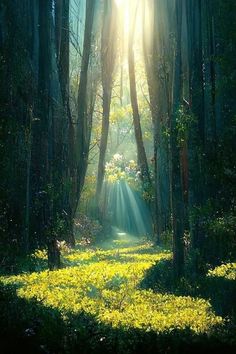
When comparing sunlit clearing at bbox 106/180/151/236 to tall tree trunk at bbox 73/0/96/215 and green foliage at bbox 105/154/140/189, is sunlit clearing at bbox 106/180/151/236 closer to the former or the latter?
green foliage at bbox 105/154/140/189

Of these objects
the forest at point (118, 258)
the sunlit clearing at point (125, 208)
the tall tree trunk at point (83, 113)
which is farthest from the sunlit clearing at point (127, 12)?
the sunlit clearing at point (125, 208)

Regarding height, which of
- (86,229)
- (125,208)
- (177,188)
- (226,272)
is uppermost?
(177,188)

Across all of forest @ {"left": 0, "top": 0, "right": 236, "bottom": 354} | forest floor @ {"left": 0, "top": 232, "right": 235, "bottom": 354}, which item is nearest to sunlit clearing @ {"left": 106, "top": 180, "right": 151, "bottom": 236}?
forest @ {"left": 0, "top": 0, "right": 236, "bottom": 354}

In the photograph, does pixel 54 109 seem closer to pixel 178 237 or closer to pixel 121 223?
pixel 178 237

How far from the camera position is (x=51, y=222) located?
10633 mm

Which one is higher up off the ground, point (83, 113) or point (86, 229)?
point (83, 113)

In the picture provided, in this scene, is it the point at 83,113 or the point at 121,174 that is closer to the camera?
the point at 83,113

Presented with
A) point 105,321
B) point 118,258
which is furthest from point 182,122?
point 118,258

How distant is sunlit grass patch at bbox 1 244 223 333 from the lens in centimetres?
549

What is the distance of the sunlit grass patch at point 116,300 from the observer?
5492 mm

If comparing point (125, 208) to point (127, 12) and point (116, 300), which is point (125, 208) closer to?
point (127, 12)

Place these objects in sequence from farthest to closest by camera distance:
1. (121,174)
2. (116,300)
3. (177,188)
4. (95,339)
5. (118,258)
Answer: (121,174) < (118,258) < (177,188) < (116,300) < (95,339)

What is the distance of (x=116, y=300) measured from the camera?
686 centimetres

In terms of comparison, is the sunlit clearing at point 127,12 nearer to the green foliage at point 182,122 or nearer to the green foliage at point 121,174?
the green foliage at point 121,174
